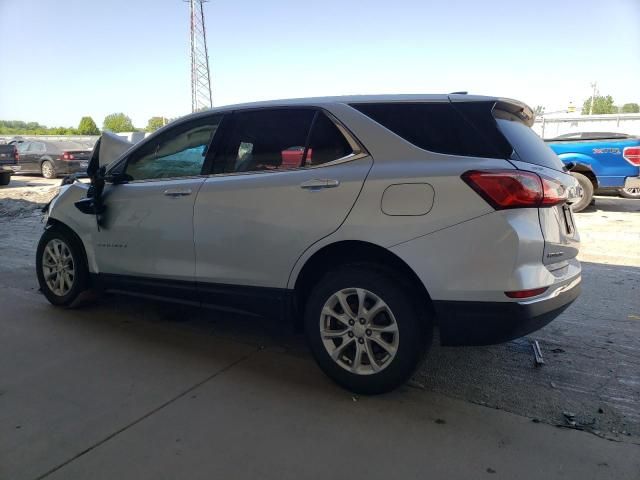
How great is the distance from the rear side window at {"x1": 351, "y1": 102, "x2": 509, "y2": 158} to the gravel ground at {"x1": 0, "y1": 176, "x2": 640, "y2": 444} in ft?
4.92

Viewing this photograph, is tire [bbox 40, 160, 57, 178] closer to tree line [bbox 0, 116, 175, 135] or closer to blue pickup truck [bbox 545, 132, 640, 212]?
blue pickup truck [bbox 545, 132, 640, 212]

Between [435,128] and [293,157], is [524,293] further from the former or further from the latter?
[293,157]

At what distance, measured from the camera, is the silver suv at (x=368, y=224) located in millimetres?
2797

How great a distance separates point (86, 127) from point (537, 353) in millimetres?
73594

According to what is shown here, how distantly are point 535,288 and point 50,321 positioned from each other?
404 centimetres

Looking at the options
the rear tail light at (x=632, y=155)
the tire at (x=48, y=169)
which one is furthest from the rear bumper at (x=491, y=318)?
the tire at (x=48, y=169)

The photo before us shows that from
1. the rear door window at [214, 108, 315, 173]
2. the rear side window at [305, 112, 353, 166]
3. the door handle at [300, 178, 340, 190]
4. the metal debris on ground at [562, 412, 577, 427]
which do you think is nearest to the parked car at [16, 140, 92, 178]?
the rear door window at [214, 108, 315, 173]

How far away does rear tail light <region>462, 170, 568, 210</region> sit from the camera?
2.74m

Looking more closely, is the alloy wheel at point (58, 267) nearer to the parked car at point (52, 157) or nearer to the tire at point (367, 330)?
the tire at point (367, 330)

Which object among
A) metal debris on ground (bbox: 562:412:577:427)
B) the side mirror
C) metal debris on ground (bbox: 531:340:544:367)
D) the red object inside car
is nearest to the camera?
metal debris on ground (bbox: 562:412:577:427)

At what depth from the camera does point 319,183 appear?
3238mm

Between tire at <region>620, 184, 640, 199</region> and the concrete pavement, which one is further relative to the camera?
tire at <region>620, 184, 640, 199</region>

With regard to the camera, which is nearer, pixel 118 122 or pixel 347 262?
pixel 347 262

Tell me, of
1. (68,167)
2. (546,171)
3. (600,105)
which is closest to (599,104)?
(600,105)
